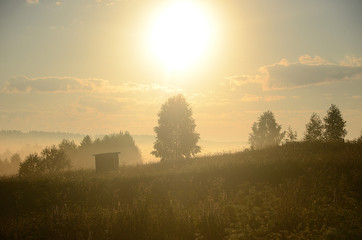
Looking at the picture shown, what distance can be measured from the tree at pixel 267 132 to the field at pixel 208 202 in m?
31.1

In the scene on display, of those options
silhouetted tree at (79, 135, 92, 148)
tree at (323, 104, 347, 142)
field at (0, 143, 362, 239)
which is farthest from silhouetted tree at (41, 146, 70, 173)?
tree at (323, 104, 347, 142)

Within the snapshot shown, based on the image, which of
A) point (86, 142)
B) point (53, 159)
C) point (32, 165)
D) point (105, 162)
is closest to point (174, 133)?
point (105, 162)

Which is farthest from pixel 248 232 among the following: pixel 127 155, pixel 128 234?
pixel 127 155

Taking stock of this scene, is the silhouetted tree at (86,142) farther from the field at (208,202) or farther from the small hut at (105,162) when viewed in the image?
the field at (208,202)

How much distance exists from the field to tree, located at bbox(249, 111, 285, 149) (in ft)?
102

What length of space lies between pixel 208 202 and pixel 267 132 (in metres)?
46.4

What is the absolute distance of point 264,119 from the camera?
5388cm

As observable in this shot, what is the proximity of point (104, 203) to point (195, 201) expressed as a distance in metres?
5.60

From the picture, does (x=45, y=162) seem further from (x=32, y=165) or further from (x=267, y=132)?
(x=267, y=132)

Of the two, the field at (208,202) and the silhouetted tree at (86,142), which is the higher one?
the silhouetted tree at (86,142)

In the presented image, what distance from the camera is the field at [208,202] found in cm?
670

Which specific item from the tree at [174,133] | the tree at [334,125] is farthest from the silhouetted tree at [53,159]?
the tree at [334,125]

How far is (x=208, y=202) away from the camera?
10688 mm

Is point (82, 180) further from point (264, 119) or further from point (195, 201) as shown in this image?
point (264, 119)
